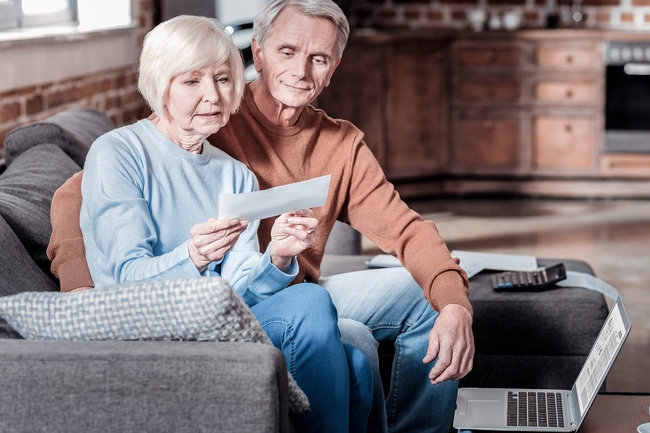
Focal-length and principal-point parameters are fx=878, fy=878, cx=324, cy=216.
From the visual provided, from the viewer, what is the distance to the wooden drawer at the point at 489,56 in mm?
5312

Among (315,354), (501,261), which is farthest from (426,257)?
(501,261)

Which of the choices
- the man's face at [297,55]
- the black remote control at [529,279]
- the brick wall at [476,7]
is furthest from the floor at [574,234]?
the man's face at [297,55]

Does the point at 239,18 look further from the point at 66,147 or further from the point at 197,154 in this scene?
the point at 197,154

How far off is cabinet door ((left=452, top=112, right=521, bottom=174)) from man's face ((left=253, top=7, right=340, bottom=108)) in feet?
12.2

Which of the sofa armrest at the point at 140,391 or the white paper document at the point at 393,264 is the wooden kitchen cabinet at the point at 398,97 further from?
the sofa armrest at the point at 140,391

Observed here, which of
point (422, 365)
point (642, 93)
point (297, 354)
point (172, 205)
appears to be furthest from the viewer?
point (642, 93)

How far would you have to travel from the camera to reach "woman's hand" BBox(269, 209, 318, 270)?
1519 millimetres

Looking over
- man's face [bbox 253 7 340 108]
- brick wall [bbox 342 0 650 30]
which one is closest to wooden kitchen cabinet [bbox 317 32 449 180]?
brick wall [bbox 342 0 650 30]

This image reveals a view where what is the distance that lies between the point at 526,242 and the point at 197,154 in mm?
3005

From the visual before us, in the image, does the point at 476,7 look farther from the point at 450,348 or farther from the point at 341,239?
the point at 450,348

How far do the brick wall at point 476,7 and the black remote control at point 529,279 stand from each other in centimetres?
352

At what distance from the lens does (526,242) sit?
4.36 meters

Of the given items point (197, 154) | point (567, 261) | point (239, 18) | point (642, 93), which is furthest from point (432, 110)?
point (197, 154)

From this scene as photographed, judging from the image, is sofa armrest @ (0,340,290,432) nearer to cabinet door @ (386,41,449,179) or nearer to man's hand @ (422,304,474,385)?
man's hand @ (422,304,474,385)
